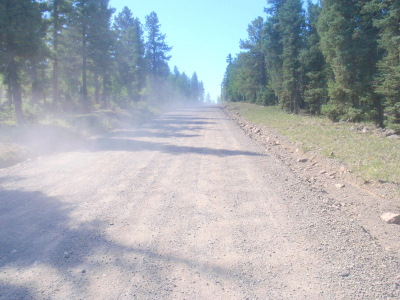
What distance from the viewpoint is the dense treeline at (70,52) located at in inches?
646

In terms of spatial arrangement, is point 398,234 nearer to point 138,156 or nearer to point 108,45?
point 138,156

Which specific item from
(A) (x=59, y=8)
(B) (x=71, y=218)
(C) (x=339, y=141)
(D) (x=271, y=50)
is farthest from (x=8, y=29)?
(D) (x=271, y=50)

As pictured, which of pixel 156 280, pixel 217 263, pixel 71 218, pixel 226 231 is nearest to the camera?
pixel 156 280

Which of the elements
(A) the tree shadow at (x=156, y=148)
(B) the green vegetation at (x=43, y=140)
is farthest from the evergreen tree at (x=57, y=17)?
(A) the tree shadow at (x=156, y=148)

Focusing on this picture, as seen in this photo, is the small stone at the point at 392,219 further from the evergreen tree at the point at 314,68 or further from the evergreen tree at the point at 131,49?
the evergreen tree at the point at 131,49

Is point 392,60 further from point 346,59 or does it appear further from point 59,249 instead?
point 59,249

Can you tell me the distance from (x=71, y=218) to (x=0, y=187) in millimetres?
2825

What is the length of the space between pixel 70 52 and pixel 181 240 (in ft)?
83.9

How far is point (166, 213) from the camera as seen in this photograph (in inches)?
202

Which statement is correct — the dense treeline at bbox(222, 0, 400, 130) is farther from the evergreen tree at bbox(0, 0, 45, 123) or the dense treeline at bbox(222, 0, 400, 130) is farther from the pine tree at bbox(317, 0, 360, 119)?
the evergreen tree at bbox(0, 0, 45, 123)

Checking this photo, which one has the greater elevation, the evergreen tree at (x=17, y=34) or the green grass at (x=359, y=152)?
the evergreen tree at (x=17, y=34)

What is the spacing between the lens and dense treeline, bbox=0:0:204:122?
1641cm

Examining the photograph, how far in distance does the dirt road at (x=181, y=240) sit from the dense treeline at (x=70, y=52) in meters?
12.1

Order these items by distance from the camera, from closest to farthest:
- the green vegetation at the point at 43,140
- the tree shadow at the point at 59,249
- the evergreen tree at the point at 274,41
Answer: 1. the tree shadow at the point at 59,249
2. the green vegetation at the point at 43,140
3. the evergreen tree at the point at 274,41
